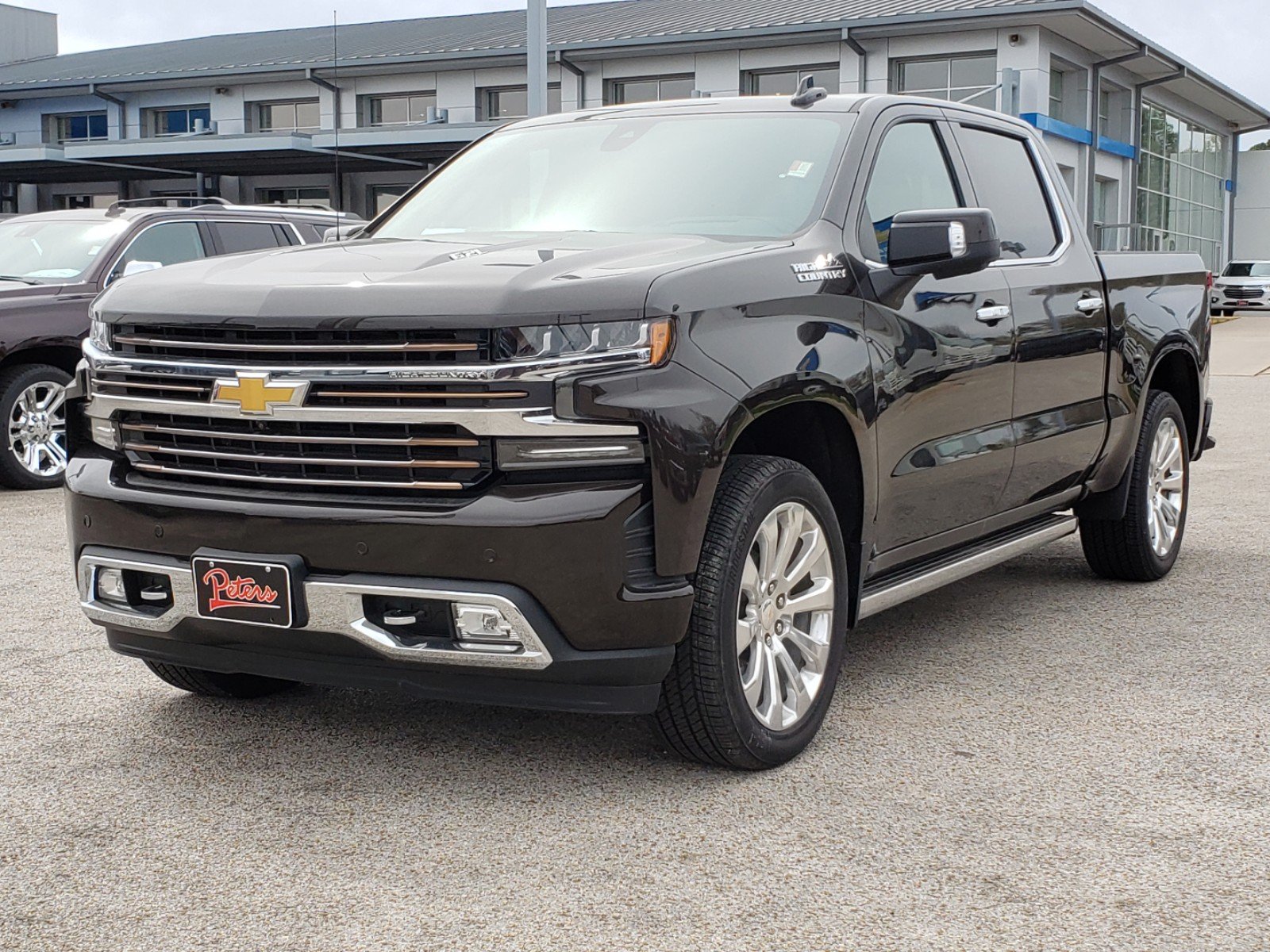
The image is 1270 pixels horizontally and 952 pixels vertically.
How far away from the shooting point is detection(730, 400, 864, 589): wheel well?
431cm

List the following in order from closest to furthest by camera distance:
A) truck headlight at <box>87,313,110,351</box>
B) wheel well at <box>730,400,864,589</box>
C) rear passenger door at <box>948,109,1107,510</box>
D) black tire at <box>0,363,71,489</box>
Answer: truck headlight at <box>87,313,110,351</box> < wheel well at <box>730,400,864,589</box> < rear passenger door at <box>948,109,1107,510</box> < black tire at <box>0,363,71,489</box>

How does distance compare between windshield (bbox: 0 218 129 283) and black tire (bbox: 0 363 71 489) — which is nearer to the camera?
black tire (bbox: 0 363 71 489)

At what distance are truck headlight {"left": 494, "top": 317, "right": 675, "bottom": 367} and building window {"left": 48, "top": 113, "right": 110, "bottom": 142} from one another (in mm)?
41281

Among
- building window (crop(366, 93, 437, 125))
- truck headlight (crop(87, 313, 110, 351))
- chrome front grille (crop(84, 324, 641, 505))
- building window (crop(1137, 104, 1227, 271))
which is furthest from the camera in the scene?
building window (crop(1137, 104, 1227, 271))

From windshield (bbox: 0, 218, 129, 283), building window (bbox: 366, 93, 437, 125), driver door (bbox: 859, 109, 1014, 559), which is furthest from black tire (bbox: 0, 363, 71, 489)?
building window (bbox: 366, 93, 437, 125)

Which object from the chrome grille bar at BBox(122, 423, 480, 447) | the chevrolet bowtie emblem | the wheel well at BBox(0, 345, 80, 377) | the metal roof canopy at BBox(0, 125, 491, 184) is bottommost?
the wheel well at BBox(0, 345, 80, 377)

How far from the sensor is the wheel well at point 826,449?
4.31 metres

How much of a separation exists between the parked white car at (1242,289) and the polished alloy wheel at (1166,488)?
1539 inches

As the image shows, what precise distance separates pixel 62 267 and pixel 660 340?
25.1 feet

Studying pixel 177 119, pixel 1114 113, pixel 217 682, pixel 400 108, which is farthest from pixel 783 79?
pixel 217 682

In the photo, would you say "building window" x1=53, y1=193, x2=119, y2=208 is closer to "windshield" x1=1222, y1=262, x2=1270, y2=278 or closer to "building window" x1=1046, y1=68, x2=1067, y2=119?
"building window" x1=1046, y1=68, x2=1067, y2=119

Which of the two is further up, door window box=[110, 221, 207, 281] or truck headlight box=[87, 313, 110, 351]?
door window box=[110, 221, 207, 281]

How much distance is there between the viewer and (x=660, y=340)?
3705 millimetres

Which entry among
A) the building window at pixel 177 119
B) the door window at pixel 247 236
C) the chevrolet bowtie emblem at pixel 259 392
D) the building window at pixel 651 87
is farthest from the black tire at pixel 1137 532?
the building window at pixel 177 119
